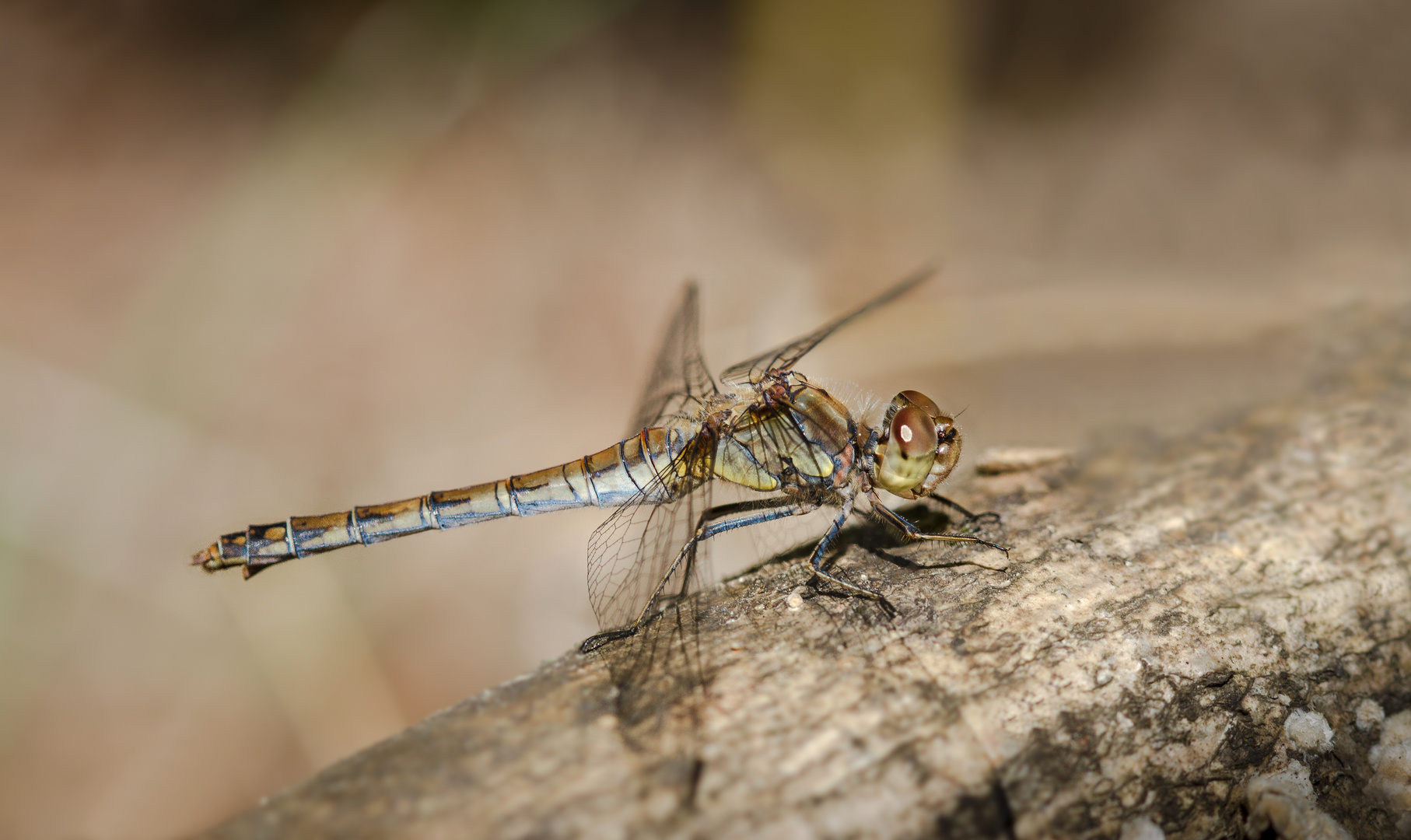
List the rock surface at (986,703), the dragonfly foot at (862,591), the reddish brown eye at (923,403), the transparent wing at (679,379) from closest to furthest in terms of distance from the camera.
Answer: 1. the rock surface at (986,703)
2. the dragonfly foot at (862,591)
3. the reddish brown eye at (923,403)
4. the transparent wing at (679,379)

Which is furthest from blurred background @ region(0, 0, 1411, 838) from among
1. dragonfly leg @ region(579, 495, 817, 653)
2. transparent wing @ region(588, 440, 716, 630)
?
transparent wing @ region(588, 440, 716, 630)

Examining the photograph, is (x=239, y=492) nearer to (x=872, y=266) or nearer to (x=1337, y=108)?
(x=872, y=266)

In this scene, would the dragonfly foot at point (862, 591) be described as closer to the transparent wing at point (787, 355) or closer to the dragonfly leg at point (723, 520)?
the dragonfly leg at point (723, 520)

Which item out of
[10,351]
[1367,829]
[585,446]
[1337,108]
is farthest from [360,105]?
[1337,108]

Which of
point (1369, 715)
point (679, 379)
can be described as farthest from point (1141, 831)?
point (679, 379)

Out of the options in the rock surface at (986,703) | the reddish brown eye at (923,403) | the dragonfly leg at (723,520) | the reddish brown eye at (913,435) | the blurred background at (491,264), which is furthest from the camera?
the blurred background at (491,264)

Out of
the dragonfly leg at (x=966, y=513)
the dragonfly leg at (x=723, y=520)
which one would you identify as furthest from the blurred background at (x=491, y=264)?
the dragonfly leg at (x=723, y=520)
